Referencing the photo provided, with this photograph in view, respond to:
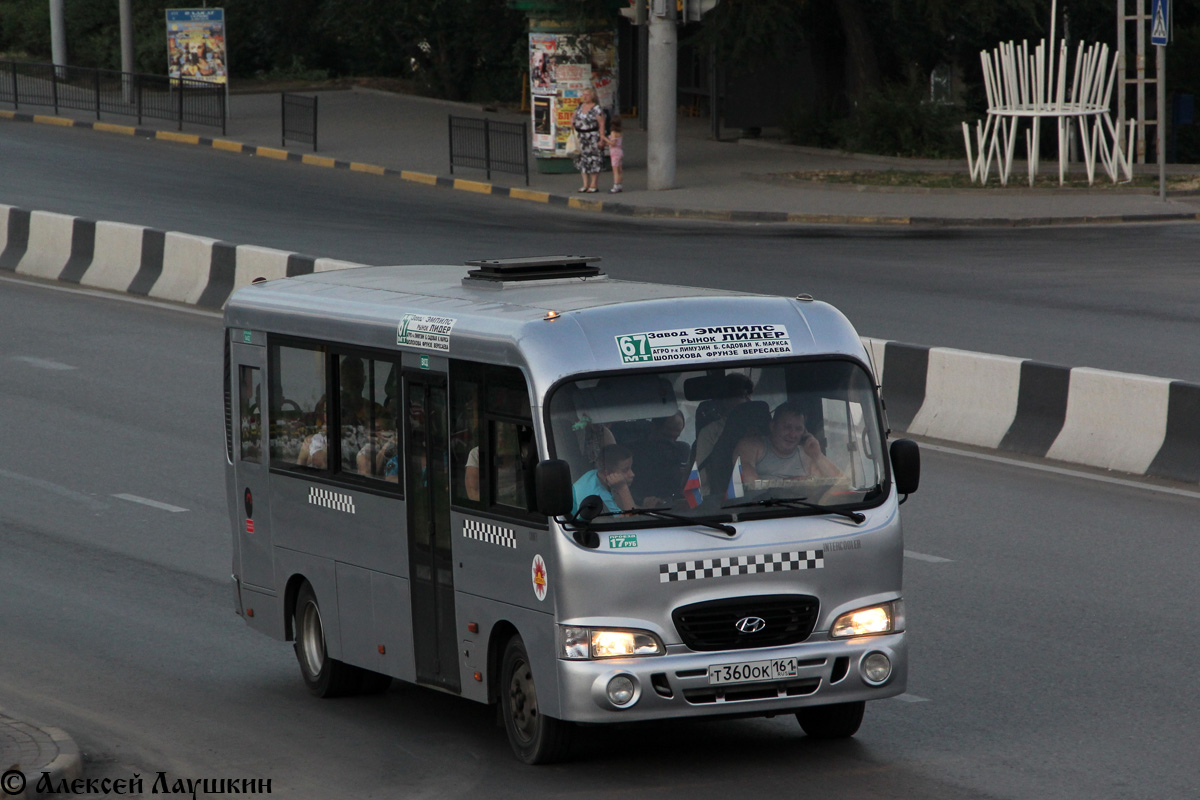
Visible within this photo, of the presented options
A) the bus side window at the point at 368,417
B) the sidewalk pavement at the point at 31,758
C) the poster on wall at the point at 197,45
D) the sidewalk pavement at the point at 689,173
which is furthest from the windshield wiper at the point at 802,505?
the poster on wall at the point at 197,45

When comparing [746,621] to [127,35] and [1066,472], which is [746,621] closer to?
[1066,472]

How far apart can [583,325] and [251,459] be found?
9.31 ft

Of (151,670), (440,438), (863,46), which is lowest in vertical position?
(151,670)

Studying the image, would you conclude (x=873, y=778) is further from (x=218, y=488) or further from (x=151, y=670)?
(x=218, y=488)

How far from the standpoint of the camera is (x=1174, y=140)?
35.9 metres

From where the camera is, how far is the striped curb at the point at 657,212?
1099 inches

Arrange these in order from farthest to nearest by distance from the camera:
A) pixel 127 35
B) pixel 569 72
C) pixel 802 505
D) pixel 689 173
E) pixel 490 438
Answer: pixel 127 35 < pixel 689 173 < pixel 569 72 < pixel 490 438 < pixel 802 505

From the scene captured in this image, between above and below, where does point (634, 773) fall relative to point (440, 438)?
below

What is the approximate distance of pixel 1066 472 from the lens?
1451cm

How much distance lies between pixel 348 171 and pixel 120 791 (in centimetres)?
2882

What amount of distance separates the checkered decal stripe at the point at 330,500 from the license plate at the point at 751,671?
235cm

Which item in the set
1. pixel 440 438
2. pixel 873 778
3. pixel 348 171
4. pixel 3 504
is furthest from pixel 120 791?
pixel 348 171

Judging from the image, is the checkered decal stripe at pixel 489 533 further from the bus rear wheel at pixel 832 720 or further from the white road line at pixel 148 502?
the white road line at pixel 148 502

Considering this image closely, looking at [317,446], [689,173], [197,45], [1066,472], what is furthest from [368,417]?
→ [197,45]
